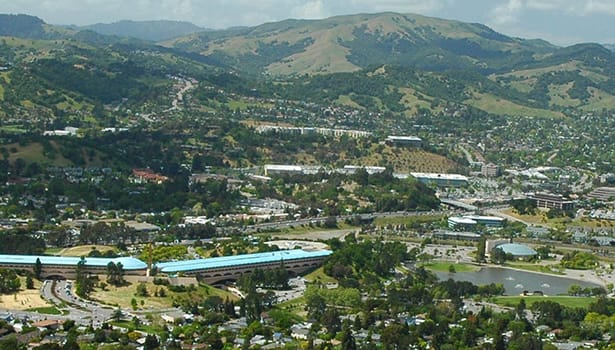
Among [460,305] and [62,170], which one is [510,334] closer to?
[460,305]

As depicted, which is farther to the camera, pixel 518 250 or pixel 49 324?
pixel 518 250

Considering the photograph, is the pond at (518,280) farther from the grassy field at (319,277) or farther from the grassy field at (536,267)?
the grassy field at (319,277)

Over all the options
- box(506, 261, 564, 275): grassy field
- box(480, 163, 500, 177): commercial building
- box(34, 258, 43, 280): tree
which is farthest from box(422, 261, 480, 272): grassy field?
box(480, 163, 500, 177): commercial building

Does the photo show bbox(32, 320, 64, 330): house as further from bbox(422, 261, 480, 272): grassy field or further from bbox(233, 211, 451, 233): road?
bbox(233, 211, 451, 233): road

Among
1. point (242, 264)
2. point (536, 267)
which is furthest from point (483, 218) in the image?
point (242, 264)

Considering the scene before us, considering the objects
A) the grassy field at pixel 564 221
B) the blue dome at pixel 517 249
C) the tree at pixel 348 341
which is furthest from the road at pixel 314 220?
the tree at pixel 348 341

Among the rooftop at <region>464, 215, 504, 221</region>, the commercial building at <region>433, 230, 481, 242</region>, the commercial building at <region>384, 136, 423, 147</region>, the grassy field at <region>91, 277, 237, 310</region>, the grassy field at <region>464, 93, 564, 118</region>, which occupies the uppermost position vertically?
the grassy field at <region>464, 93, 564, 118</region>

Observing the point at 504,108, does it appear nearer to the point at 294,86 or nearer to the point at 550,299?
the point at 294,86
